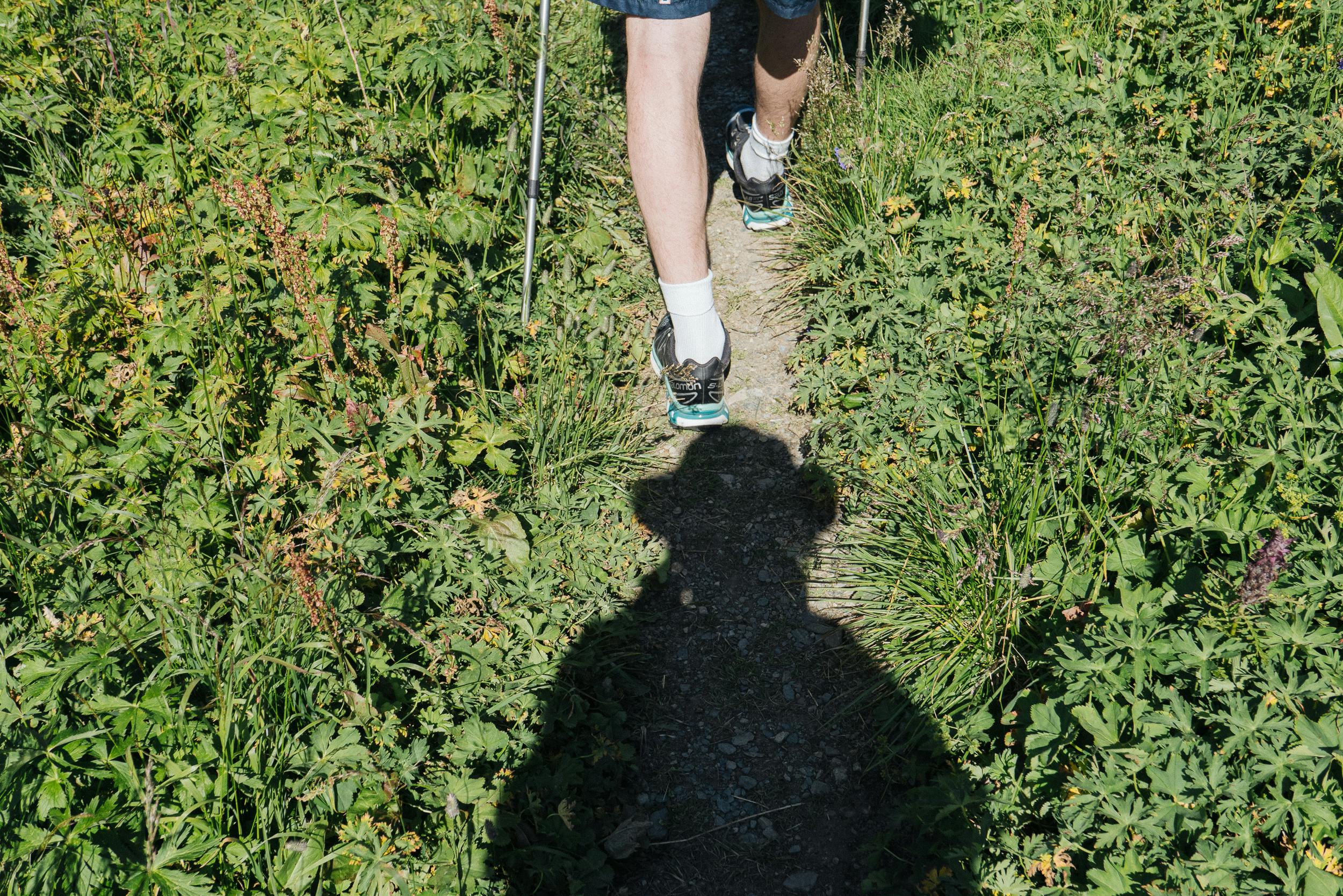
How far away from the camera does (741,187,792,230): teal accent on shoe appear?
4426 millimetres

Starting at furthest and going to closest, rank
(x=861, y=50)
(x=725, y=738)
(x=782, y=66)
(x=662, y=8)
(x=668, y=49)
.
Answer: (x=861, y=50) < (x=782, y=66) < (x=668, y=49) < (x=662, y=8) < (x=725, y=738)

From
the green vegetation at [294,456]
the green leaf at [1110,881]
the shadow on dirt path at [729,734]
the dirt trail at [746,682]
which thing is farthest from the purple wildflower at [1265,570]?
the green vegetation at [294,456]

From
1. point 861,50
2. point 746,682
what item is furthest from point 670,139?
point 746,682

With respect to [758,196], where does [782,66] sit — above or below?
above

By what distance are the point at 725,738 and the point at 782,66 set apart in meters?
2.93

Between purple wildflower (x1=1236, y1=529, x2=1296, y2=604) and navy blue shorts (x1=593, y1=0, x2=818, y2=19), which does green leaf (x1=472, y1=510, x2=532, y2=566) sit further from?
purple wildflower (x1=1236, y1=529, x2=1296, y2=604)

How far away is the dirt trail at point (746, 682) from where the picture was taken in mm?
2562

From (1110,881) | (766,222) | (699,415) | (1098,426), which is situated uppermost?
(1098,426)

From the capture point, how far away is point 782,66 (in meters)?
4.10

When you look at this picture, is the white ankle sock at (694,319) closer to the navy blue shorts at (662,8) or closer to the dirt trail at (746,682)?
the dirt trail at (746,682)

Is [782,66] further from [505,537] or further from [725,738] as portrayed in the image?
[725,738]

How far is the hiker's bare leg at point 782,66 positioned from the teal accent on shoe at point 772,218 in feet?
1.06

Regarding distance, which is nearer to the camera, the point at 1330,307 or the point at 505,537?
the point at 1330,307

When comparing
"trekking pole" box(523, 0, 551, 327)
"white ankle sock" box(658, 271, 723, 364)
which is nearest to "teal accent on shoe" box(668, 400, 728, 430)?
"white ankle sock" box(658, 271, 723, 364)
